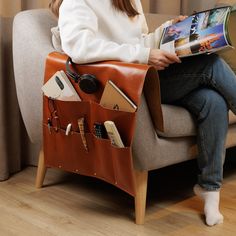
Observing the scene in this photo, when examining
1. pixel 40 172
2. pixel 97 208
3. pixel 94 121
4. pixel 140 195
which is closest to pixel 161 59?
pixel 94 121

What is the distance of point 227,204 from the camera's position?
1.41 m

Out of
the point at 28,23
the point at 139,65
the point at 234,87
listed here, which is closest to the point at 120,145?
the point at 139,65

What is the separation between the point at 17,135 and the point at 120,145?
0.69 metres

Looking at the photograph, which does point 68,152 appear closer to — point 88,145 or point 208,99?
point 88,145

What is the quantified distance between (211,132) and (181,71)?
0.21m

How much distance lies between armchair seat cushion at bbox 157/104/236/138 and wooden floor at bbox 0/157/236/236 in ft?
0.88

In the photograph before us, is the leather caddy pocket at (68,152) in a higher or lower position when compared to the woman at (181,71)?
lower

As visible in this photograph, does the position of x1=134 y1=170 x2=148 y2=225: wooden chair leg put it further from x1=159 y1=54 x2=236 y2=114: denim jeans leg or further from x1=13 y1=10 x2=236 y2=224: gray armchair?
x1=159 y1=54 x2=236 y2=114: denim jeans leg

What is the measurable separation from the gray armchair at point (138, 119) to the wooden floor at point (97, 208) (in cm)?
8

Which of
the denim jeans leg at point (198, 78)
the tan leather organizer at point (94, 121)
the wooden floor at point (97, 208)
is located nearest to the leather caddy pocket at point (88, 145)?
the tan leather organizer at point (94, 121)

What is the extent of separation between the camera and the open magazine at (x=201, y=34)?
111 centimetres

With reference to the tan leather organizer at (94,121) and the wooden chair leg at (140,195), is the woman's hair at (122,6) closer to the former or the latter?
the tan leather organizer at (94,121)

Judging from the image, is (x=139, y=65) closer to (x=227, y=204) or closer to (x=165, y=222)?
(x=165, y=222)

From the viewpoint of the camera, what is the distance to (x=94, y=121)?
4.09 ft
